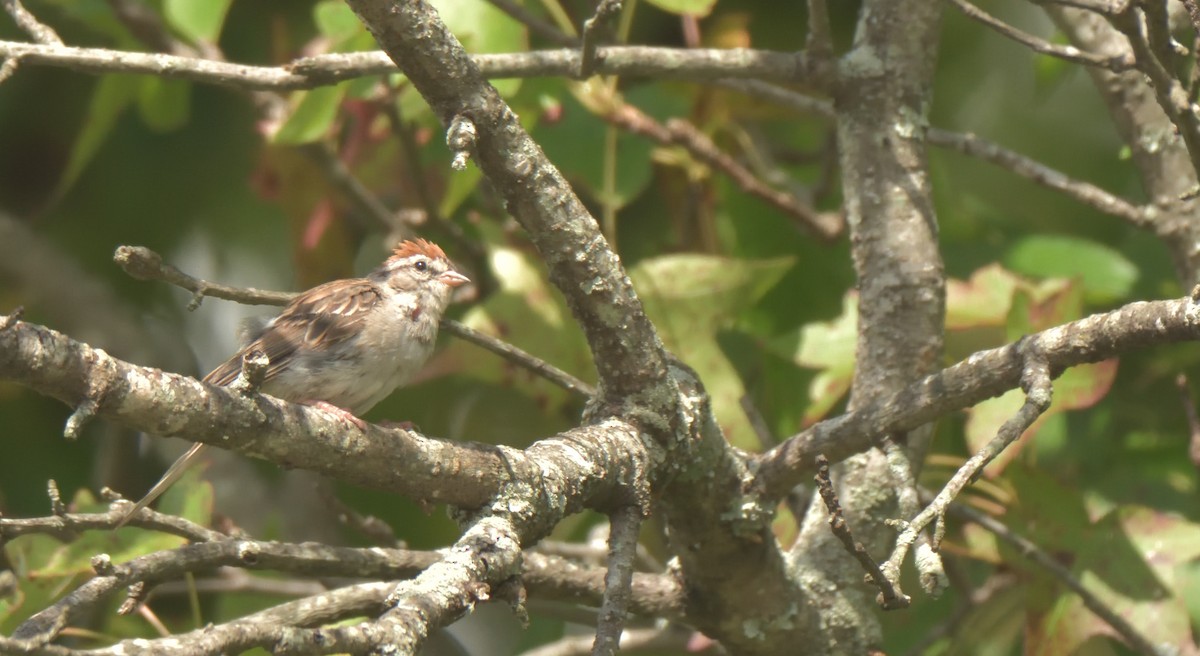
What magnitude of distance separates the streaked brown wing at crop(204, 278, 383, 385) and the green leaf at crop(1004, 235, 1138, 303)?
2044 millimetres

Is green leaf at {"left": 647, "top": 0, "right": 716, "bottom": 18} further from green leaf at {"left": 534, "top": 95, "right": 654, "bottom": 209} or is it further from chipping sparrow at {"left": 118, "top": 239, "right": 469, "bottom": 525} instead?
chipping sparrow at {"left": 118, "top": 239, "right": 469, "bottom": 525}

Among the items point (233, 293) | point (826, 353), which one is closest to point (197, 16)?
point (233, 293)

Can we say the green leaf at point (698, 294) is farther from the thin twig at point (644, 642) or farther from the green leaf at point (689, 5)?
the thin twig at point (644, 642)

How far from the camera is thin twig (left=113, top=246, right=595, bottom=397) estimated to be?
7.55 ft

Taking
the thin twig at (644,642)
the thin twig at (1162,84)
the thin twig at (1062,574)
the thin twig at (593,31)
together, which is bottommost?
the thin twig at (1062,574)

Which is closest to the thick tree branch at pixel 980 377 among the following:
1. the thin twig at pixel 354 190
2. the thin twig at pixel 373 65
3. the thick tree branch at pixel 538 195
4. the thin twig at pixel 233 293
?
the thick tree branch at pixel 538 195

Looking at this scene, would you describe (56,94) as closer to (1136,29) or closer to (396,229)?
(396,229)

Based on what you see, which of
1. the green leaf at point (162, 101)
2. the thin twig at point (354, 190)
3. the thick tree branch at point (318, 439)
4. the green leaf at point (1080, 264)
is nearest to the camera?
the thick tree branch at point (318, 439)

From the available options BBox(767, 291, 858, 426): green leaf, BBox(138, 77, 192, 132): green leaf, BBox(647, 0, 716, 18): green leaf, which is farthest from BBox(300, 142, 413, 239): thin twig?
BBox(767, 291, 858, 426): green leaf

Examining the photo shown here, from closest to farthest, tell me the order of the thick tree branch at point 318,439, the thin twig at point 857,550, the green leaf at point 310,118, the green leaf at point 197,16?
the thick tree branch at point 318,439 → the thin twig at point 857,550 → the green leaf at point 310,118 → the green leaf at point 197,16

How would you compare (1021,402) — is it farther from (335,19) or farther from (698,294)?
(335,19)

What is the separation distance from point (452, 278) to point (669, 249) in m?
0.91

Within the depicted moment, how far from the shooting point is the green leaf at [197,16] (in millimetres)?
3850

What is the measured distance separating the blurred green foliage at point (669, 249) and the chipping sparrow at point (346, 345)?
0.31m
